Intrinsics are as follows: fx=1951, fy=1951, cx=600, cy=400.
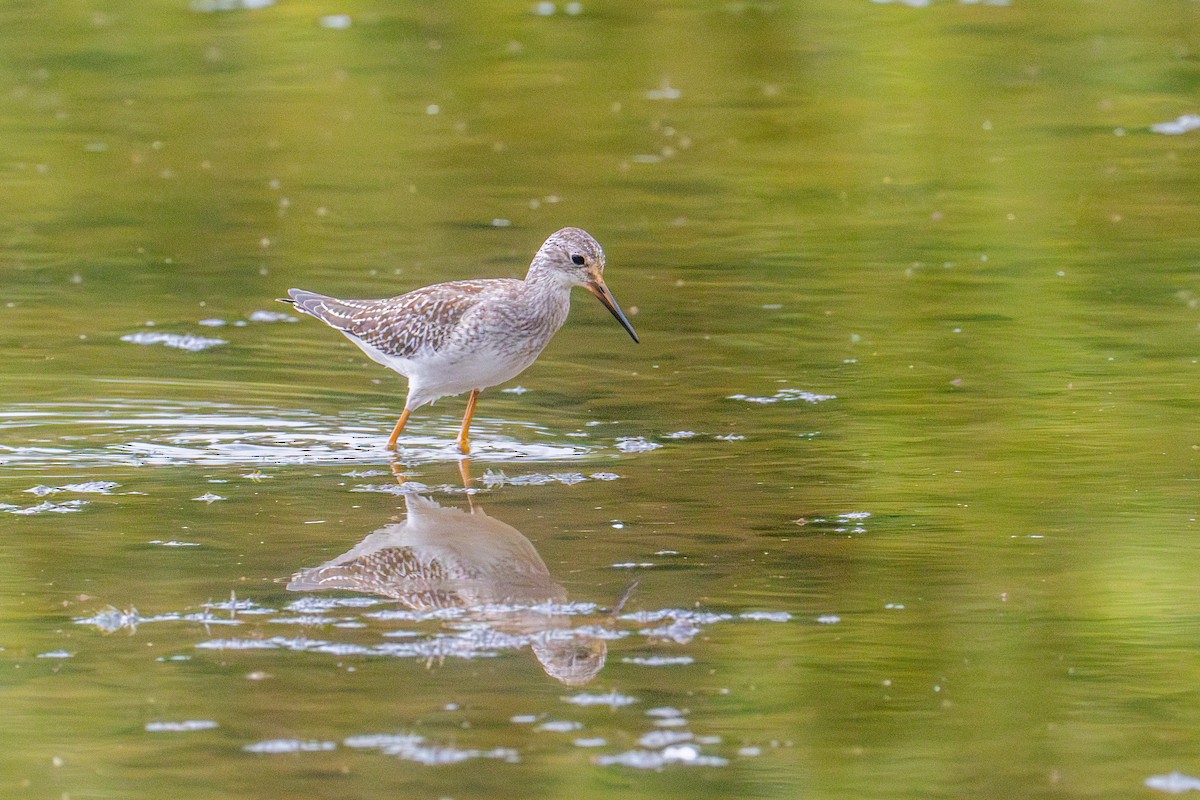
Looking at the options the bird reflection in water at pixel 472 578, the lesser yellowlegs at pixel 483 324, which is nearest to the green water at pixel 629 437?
the bird reflection in water at pixel 472 578

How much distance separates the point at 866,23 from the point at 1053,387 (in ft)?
40.0

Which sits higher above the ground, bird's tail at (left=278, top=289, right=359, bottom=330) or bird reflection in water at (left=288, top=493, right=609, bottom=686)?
bird reflection in water at (left=288, top=493, right=609, bottom=686)

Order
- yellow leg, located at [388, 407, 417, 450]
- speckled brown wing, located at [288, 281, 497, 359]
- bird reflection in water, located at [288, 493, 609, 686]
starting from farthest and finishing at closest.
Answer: speckled brown wing, located at [288, 281, 497, 359]
yellow leg, located at [388, 407, 417, 450]
bird reflection in water, located at [288, 493, 609, 686]

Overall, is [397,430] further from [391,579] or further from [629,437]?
[391,579]

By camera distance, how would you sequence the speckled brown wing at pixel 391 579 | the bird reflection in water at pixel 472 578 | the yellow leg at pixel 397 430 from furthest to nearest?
1. the yellow leg at pixel 397 430
2. the speckled brown wing at pixel 391 579
3. the bird reflection in water at pixel 472 578

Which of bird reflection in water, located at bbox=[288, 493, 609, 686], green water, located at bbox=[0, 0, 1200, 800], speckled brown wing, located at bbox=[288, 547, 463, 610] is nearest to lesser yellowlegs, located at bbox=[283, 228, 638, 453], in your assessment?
green water, located at bbox=[0, 0, 1200, 800]

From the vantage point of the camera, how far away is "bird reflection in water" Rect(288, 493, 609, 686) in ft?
21.7

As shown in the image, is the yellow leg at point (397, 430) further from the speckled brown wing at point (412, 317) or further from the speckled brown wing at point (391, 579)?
the speckled brown wing at point (391, 579)

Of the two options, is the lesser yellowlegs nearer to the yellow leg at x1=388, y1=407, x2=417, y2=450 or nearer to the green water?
the yellow leg at x1=388, y1=407, x2=417, y2=450

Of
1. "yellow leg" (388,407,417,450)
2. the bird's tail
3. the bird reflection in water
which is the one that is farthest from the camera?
the bird's tail

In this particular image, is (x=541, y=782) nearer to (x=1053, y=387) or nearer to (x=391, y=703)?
(x=391, y=703)

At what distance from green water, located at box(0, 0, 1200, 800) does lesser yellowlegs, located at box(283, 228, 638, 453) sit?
34 centimetres

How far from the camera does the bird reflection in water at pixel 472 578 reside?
6602 millimetres

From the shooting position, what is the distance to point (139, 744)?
19.3ft
